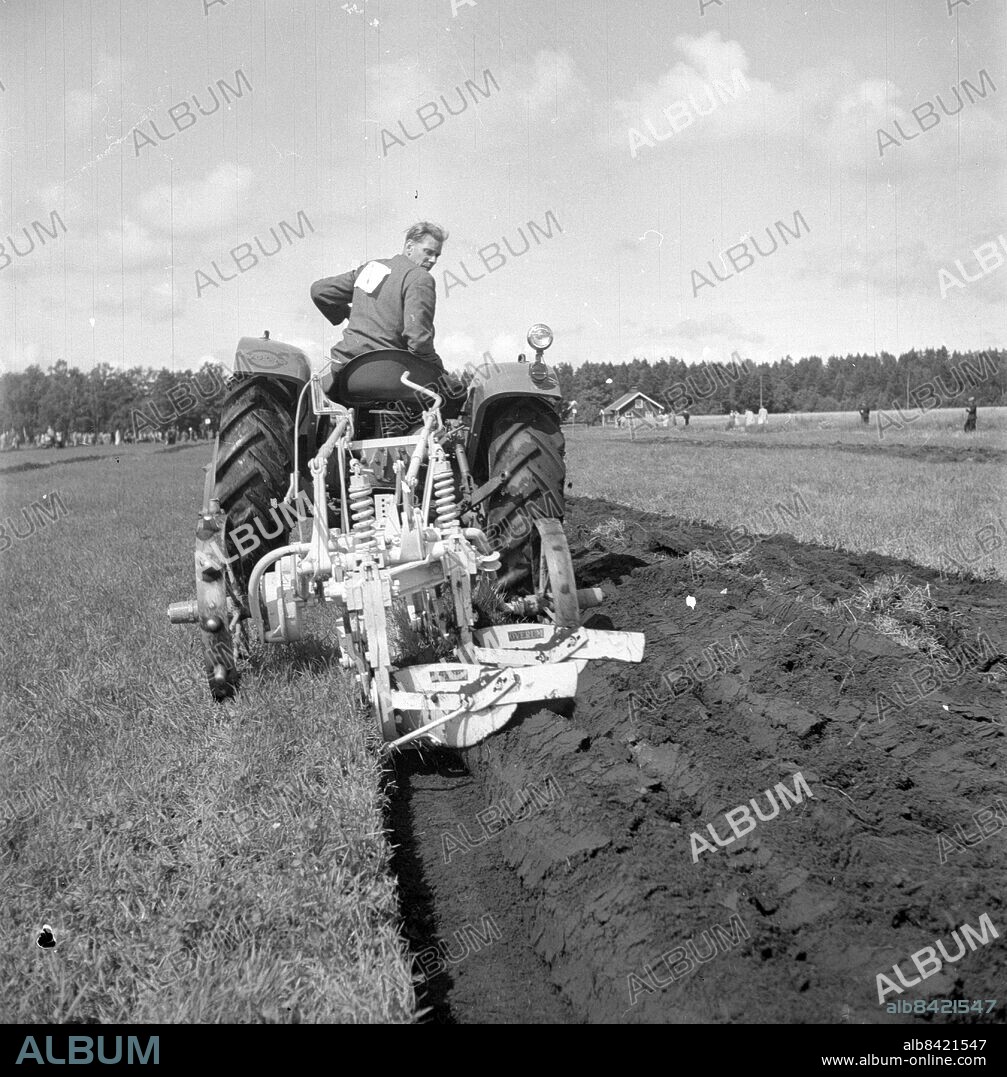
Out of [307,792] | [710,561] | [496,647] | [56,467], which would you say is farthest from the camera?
[56,467]

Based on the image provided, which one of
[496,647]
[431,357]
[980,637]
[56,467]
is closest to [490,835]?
[496,647]

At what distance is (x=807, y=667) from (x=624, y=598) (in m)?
1.79

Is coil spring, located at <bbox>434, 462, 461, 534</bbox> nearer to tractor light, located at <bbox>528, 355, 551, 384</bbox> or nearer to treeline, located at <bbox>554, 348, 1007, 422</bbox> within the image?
tractor light, located at <bbox>528, 355, 551, 384</bbox>

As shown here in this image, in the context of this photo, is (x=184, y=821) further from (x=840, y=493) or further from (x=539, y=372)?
(x=840, y=493)

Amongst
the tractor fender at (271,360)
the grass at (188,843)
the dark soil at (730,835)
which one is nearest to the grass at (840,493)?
the dark soil at (730,835)

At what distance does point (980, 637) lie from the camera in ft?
14.9

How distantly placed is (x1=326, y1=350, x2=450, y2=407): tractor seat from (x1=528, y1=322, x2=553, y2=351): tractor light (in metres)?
0.50

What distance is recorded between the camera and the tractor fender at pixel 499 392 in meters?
4.55

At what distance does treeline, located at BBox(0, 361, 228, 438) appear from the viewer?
62.7m

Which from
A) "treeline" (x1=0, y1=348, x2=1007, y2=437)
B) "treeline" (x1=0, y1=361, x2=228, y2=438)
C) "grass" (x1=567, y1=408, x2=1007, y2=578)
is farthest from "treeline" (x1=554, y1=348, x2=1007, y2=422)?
"grass" (x1=567, y1=408, x2=1007, y2=578)

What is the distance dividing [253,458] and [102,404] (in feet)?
260

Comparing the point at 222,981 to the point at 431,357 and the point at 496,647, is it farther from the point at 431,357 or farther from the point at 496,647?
the point at 431,357

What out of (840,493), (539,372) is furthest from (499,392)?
(840,493)

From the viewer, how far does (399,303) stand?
4.38 metres
